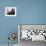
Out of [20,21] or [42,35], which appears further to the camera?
[20,21]

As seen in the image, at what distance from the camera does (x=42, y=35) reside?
347 centimetres

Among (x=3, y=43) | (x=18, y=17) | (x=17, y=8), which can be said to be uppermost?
(x=17, y=8)

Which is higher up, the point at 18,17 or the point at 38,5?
the point at 38,5

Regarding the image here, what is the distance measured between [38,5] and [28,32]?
2.85 feet

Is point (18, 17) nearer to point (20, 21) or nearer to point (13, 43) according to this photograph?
point (20, 21)

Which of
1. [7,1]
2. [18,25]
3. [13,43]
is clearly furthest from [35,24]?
[7,1]

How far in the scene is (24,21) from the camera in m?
3.69

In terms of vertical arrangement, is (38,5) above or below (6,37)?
above

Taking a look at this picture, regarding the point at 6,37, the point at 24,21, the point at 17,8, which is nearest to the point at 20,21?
the point at 24,21

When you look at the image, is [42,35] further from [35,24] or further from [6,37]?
[6,37]

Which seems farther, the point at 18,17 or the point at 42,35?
the point at 18,17

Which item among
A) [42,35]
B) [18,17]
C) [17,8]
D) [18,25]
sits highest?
[17,8]

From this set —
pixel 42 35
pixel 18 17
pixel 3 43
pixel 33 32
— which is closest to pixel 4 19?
pixel 18 17

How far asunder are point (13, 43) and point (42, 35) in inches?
33.9
